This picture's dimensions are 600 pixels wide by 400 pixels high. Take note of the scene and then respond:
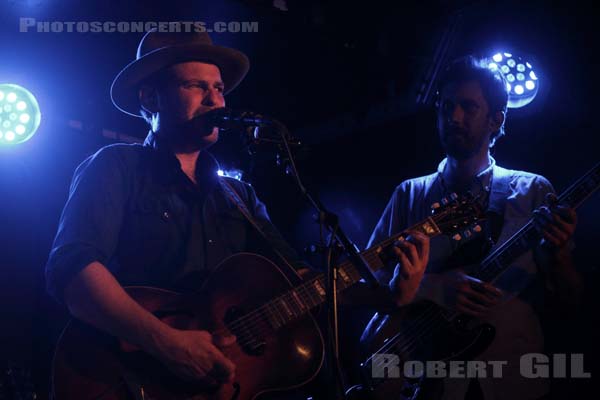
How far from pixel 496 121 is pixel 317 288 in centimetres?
182

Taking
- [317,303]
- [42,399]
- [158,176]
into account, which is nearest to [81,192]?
[158,176]

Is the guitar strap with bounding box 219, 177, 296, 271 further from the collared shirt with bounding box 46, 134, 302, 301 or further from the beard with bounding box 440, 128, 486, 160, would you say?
the beard with bounding box 440, 128, 486, 160

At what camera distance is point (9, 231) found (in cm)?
435

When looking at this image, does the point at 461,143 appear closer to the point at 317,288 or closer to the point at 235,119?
the point at 317,288

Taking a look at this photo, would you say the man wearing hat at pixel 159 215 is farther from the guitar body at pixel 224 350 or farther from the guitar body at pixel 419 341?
the guitar body at pixel 419 341

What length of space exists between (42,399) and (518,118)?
3812 mm

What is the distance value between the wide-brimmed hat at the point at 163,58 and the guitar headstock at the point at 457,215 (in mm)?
1316

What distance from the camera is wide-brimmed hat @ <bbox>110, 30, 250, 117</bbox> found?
2.98m

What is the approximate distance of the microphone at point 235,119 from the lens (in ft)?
7.24

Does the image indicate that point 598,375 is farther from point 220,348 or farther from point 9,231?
point 9,231

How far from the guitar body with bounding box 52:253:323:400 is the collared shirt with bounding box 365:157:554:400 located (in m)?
0.92

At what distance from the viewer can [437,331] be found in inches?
123

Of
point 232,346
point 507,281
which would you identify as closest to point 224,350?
point 232,346

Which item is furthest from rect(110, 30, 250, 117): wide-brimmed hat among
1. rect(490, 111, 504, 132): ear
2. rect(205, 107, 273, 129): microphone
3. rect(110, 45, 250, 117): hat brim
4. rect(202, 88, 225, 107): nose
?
rect(490, 111, 504, 132): ear
